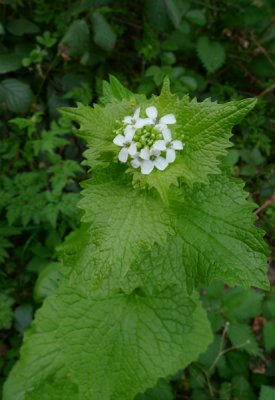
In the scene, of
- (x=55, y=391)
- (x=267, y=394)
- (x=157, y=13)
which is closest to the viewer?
(x=55, y=391)

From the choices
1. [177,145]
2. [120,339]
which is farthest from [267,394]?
[177,145]

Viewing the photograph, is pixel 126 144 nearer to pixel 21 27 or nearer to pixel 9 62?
pixel 9 62

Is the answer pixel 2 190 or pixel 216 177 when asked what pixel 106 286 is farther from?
pixel 2 190

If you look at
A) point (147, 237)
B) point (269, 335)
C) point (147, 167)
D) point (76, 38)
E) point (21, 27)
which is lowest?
point (269, 335)

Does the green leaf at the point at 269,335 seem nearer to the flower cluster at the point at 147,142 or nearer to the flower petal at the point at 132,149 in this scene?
the flower cluster at the point at 147,142

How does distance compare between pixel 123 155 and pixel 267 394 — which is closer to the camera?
pixel 123 155

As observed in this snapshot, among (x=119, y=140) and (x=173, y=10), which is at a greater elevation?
(x=173, y=10)
